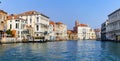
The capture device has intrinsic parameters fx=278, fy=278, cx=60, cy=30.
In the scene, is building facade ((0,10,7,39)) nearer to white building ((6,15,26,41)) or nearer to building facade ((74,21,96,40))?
white building ((6,15,26,41))

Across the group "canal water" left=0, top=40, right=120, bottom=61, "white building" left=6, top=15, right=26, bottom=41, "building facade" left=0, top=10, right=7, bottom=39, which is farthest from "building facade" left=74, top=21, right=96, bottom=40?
"canal water" left=0, top=40, right=120, bottom=61

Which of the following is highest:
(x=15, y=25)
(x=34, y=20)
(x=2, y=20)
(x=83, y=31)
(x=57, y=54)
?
(x=34, y=20)

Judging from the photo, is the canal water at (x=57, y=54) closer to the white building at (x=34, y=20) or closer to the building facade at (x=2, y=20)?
the building facade at (x=2, y=20)

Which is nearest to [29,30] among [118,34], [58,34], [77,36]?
[118,34]

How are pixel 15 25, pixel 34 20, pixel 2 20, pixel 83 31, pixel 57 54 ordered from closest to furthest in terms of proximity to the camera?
pixel 57 54 → pixel 2 20 → pixel 15 25 → pixel 34 20 → pixel 83 31

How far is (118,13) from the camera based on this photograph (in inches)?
2638

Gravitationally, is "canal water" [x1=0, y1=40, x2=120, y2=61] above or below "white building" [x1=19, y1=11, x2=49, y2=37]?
below

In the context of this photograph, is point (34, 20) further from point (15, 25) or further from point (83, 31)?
point (83, 31)

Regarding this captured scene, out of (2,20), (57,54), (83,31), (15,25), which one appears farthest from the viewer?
(83,31)

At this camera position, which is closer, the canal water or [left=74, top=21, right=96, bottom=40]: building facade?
the canal water

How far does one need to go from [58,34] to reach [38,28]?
3783cm

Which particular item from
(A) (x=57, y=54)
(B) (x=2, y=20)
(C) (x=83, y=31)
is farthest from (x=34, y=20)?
(C) (x=83, y=31)

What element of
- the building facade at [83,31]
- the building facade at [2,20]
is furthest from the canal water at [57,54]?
the building facade at [83,31]

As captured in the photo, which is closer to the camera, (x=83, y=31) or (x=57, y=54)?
(x=57, y=54)
